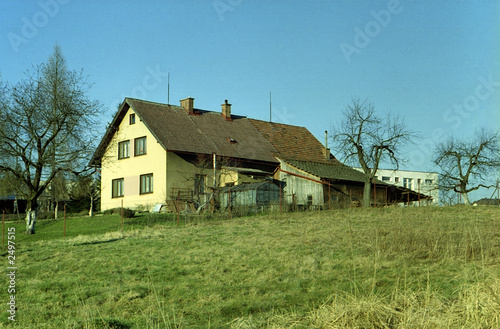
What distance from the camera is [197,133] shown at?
125 feet

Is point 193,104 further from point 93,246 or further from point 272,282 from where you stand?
point 272,282

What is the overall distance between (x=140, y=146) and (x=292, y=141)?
12138mm

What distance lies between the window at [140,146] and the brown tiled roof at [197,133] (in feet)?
5.57

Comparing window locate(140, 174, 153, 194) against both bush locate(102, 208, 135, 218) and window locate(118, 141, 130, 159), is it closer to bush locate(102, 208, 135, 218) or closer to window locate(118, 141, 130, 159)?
bush locate(102, 208, 135, 218)

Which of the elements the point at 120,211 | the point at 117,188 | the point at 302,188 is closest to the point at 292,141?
the point at 302,188

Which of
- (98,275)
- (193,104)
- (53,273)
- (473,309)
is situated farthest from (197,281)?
(193,104)

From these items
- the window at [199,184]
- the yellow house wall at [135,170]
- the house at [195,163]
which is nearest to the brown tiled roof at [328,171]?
the house at [195,163]

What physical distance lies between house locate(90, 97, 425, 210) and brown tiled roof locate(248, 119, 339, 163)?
16 centimetres

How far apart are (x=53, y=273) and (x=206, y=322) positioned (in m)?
6.11

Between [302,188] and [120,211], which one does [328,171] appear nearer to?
[302,188]

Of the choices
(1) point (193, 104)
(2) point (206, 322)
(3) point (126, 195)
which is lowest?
(2) point (206, 322)

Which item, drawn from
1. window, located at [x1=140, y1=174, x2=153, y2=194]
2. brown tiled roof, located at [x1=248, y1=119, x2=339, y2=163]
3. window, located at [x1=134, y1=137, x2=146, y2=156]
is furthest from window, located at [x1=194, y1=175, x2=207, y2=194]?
brown tiled roof, located at [x1=248, y1=119, x2=339, y2=163]

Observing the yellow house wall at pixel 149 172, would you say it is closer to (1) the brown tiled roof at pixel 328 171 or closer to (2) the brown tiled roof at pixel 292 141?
(1) the brown tiled roof at pixel 328 171

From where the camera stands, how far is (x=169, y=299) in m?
10.7
